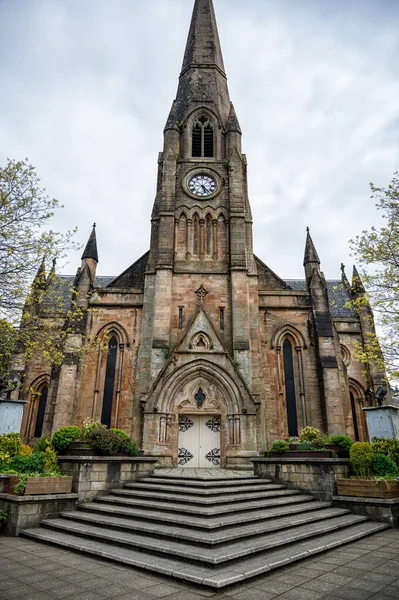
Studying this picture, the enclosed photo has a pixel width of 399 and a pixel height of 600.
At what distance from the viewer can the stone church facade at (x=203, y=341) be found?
1936cm

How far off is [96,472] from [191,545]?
483cm

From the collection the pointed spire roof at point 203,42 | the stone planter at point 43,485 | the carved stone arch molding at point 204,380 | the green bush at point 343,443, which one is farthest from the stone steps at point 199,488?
the pointed spire roof at point 203,42

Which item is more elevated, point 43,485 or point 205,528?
point 43,485

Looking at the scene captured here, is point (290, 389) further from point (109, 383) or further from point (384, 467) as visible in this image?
point (384, 467)

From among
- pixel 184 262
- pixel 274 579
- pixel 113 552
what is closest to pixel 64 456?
pixel 113 552

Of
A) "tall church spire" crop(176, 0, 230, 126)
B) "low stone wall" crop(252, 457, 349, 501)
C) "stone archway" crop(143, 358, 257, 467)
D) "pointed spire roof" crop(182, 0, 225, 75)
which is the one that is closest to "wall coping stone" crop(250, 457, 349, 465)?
"low stone wall" crop(252, 457, 349, 501)

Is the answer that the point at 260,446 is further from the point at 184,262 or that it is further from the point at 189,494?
the point at 184,262

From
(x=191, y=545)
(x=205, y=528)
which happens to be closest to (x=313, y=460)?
(x=205, y=528)

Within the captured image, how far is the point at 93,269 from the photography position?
81.3 feet

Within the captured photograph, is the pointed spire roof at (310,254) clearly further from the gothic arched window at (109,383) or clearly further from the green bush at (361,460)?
the green bush at (361,460)

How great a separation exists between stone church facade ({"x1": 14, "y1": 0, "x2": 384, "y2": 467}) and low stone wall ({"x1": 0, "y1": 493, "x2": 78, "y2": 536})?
794 cm

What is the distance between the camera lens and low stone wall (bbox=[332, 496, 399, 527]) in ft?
33.1

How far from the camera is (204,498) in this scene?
977 cm

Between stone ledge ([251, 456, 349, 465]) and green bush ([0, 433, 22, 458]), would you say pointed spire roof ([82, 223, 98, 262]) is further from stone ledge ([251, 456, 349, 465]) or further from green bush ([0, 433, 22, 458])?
stone ledge ([251, 456, 349, 465])
